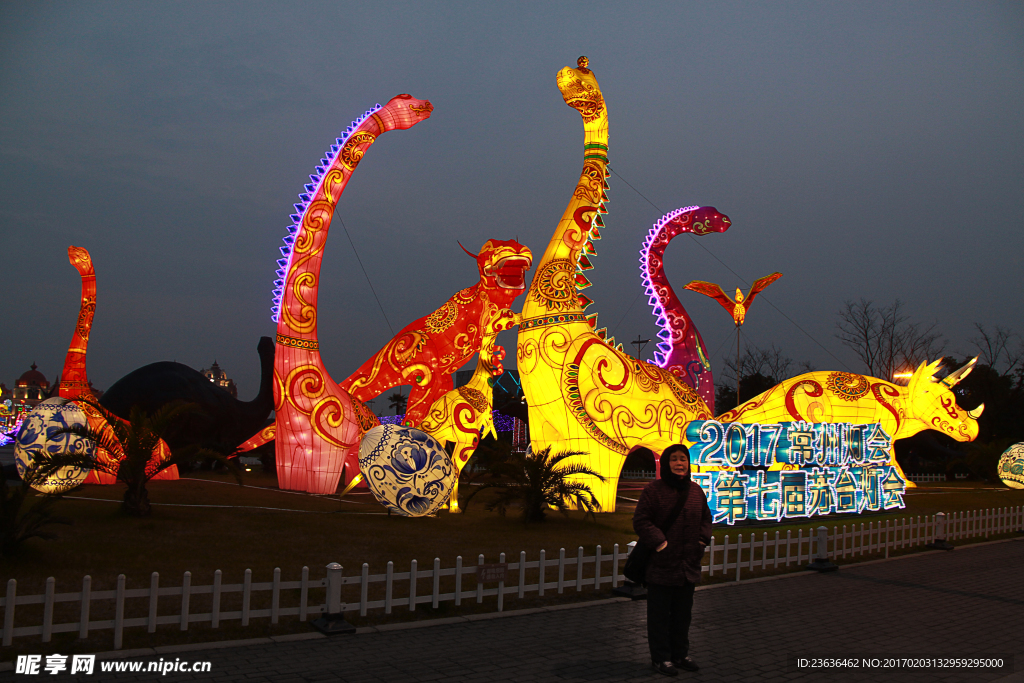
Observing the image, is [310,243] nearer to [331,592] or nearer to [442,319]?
[442,319]

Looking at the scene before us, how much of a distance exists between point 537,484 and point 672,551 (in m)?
8.34

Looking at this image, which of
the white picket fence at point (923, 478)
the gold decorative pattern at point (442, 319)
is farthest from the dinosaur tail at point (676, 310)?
the white picket fence at point (923, 478)

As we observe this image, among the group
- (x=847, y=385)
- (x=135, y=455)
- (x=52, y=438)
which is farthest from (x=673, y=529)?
(x=847, y=385)

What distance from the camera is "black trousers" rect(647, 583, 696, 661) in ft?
17.5

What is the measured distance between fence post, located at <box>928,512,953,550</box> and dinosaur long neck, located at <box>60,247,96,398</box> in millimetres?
20289

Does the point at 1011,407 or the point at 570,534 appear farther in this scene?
the point at 1011,407

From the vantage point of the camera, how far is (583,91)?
603 inches

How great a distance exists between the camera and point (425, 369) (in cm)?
2131

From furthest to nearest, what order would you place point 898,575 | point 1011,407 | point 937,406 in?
point 1011,407, point 937,406, point 898,575

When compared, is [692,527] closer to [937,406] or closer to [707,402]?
[707,402]

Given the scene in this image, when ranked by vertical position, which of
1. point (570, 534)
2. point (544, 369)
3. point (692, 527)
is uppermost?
point (544, 369)

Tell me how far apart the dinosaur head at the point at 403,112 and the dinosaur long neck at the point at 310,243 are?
24.4 inches

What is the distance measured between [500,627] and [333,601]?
1.52 m

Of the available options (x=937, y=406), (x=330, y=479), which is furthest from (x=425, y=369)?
(x=937, y=406)
